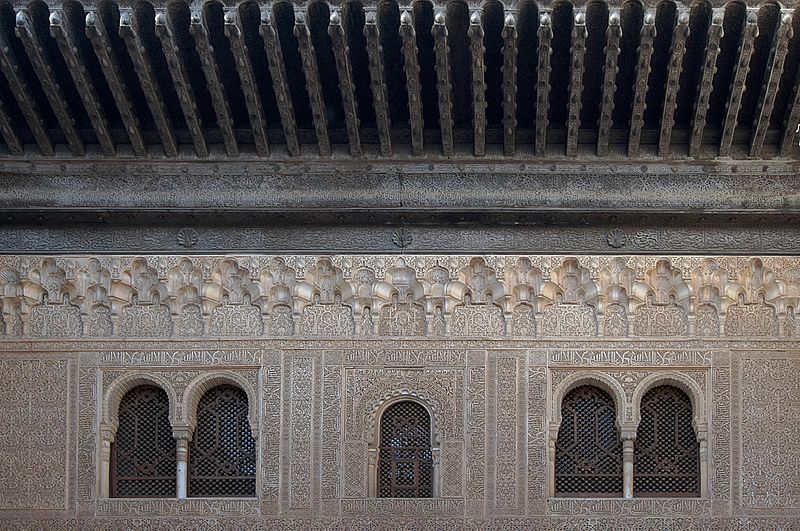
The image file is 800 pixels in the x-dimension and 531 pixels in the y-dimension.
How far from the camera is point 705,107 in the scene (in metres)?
5.85

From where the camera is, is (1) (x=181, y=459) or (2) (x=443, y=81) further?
(1) (x=181, y=459)

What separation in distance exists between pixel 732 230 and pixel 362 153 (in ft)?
6.50

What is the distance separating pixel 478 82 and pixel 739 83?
126 centimetres

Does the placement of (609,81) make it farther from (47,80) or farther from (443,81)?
(47,80)

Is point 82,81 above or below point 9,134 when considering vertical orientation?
above

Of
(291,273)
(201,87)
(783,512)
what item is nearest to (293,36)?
(201,87)

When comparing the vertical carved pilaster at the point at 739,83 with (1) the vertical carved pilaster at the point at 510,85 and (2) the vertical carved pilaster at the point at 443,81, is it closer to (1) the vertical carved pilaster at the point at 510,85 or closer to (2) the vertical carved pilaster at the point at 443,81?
(1) the vertical carved pilaster at the point at 510,85

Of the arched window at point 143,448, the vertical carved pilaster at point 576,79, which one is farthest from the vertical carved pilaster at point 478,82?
the arched window at point 143,448

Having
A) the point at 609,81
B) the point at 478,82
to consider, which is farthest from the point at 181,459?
the point at 609,81

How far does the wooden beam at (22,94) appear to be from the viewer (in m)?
5.75

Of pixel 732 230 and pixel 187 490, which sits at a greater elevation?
pixel 732 230

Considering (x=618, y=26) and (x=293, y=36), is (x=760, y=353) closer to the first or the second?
(x=618, y=26)

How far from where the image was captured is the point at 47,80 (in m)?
5.82

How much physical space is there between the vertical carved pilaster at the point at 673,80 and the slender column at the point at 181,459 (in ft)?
9.37
